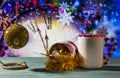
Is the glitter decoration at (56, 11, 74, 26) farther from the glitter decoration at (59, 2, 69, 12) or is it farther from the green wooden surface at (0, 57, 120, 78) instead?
the green wooden surface at (0, 57, 120, 78)

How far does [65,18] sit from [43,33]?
0.15 m

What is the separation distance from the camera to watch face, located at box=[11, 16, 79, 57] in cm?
148

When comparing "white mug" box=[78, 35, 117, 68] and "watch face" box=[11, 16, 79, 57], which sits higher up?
"watch face" box=[11, 16, 79, 57]

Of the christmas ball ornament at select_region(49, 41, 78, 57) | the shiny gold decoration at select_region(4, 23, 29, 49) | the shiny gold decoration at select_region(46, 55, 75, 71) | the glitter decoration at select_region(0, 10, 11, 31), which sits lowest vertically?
the shiny gold decoration at select_region(46, 55, 75, 71)

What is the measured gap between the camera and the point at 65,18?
1.47 m

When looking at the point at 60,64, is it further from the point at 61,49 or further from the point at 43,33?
the point at 43,33

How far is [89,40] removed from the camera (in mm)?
879

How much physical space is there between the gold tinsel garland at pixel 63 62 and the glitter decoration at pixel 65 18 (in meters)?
0.59

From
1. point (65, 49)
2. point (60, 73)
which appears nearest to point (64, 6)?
point (65, 49)

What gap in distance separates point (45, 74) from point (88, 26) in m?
0.73

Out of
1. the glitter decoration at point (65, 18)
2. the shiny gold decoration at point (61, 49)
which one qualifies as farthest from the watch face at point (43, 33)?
the shiny gold decoration at point (61, 49)

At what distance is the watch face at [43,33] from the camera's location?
148cm

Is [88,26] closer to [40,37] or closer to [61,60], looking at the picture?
[40,37]

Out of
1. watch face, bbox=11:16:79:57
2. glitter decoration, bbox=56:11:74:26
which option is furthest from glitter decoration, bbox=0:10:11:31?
glitter decoration, bbox=56:11:74:26
